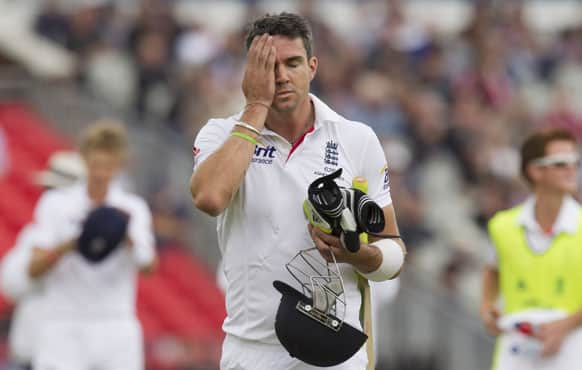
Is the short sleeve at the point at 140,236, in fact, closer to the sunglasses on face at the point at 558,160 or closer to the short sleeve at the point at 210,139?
the sunglasses on face at the point at 558,160

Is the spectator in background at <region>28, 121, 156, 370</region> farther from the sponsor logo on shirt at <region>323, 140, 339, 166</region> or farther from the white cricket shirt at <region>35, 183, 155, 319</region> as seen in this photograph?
the sponsor logo on shirt at <region>323, 140, 339, 166</region>

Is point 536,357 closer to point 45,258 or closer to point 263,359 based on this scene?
point 263,359

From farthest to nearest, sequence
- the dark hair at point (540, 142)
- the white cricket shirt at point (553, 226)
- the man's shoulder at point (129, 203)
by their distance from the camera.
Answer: the man's shoulder at point (129, 203) → the dark hair at point (540, 142) → the white cricket shirt at point (553, 226)

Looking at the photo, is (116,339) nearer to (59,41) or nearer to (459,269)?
(459,269)

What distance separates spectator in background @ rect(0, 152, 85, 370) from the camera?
10359 millimetres

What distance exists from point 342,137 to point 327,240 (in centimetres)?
62

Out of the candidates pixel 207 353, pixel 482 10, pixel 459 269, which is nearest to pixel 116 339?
pixel 207 353

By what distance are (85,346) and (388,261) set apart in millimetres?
4058

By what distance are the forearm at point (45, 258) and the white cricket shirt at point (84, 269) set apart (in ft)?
0.30

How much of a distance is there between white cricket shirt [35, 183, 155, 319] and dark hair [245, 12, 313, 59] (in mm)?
3707

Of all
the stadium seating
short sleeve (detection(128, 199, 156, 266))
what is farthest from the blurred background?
short sleeve (detection(128, 199, 156, 266))

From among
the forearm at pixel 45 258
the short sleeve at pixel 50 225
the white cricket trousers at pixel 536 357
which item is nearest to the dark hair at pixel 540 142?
the white cricket trousers at pixel 536 357

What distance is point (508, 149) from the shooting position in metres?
18.2

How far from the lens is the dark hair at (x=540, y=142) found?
30.1 feet
